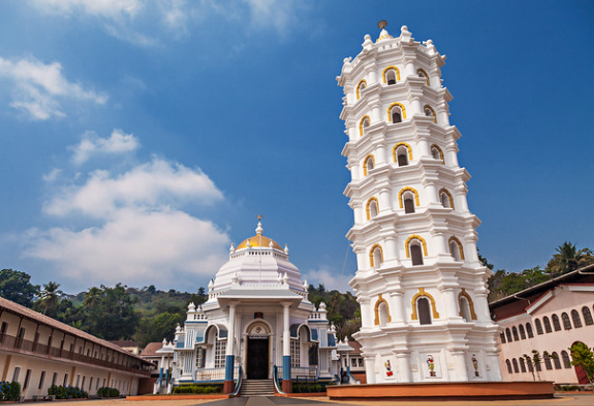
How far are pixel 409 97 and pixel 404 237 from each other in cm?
869

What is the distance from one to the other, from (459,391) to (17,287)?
308ft

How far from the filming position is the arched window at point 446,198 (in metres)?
22.6

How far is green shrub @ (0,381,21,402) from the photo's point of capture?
21719 millimetres

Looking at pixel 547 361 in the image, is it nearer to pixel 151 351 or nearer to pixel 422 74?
pixel 422 74

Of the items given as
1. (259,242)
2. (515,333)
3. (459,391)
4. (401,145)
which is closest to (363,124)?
(401,145)

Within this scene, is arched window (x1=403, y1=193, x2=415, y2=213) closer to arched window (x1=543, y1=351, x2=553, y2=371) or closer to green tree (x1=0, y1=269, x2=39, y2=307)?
arched window (x1=543, y1=351, x2=553, y2=371)

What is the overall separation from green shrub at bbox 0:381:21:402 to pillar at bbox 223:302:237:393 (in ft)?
37.6

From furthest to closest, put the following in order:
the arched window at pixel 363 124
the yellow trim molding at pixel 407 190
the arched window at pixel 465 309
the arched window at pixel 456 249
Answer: the arched window at pixel 363 124 → the yellow trim molding at pixel 407 190 → the arched window at pixel 456 249 → the arched window at pixel 465 309

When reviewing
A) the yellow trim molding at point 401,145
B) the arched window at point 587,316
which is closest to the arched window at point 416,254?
the yellow trim molding at point 401,145

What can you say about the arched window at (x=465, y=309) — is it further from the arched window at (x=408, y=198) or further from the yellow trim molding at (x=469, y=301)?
the arched window at (x=408, y=198)

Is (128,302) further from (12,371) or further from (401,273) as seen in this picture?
(401,273)

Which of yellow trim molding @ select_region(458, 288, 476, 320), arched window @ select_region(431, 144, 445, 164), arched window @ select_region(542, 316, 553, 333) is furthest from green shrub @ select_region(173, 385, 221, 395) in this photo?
arched window @ select_region(542, 316, 553, 333)

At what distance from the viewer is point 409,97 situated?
24297 millimetres

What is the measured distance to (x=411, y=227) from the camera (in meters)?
21.4
